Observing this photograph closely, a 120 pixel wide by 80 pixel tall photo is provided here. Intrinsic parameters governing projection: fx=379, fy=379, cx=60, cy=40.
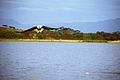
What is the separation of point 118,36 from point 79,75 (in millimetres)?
39494

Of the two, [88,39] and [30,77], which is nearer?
[30,77]

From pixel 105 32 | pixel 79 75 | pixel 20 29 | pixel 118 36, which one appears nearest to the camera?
Answer: pixel 79 75

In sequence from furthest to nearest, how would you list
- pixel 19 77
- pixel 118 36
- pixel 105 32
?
pixel 105 32 < pixel 118 36 < pixel 19 77

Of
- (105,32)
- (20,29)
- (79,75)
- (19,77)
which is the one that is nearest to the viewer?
(19,77)

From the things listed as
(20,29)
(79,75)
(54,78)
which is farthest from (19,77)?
(20,29)

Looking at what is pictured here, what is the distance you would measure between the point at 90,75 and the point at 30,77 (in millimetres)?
2396

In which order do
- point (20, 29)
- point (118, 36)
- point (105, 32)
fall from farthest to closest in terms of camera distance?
point (20, 29) < point (105, 32) < point (118, 36)

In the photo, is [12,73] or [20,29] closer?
[12,73]

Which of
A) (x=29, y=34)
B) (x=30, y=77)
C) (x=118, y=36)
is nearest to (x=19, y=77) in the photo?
(x=30, y=77)

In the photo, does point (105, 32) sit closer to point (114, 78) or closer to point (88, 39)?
point (88, 39)

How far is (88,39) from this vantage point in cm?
6006

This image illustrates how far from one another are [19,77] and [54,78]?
124 cm

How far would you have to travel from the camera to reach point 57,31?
60.1 meters

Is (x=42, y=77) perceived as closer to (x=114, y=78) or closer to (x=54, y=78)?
(x=54, y=78)
